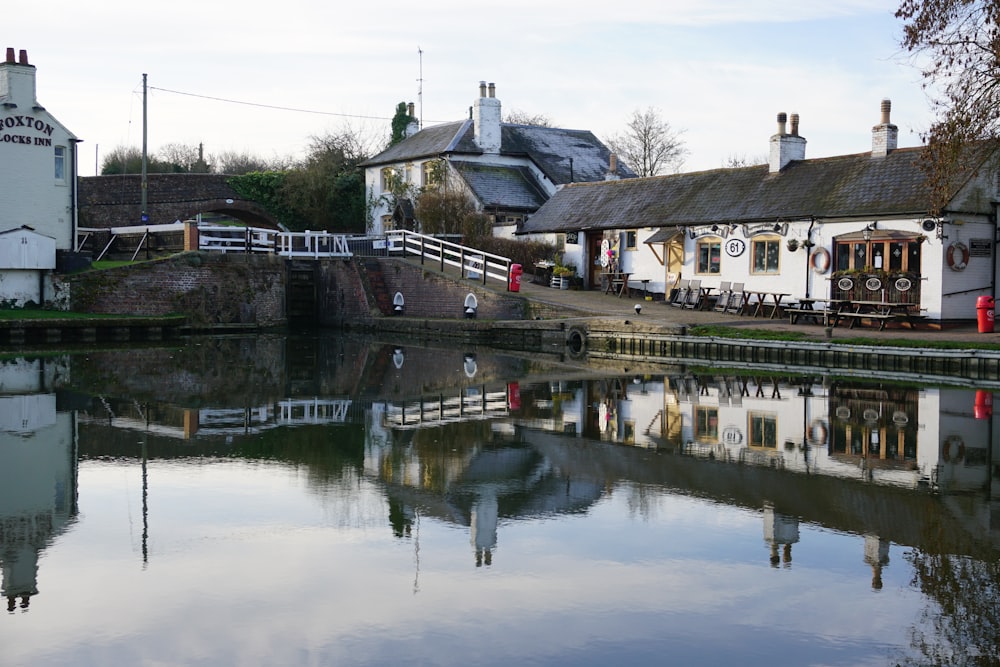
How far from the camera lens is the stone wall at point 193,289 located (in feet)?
96.5

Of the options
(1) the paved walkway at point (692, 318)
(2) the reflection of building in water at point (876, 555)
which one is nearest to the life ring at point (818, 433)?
(2) the reflection of building in water at point (876, 555)

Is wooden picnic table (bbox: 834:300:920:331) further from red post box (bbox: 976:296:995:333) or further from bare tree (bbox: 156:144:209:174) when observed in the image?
bare tree (bbox: 156:144:209:174)

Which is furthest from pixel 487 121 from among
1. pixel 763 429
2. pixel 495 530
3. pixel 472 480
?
pixel 495 530

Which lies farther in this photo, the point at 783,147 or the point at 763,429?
the point at 783,147

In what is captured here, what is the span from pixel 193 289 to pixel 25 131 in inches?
249

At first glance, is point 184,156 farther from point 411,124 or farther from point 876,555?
point 876,555

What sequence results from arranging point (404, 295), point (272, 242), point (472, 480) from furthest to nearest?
point (272, 242)
point (404, 295)
point (472, 480)

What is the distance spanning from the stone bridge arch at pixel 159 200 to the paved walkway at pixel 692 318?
20.4 m

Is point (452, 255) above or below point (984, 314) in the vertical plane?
above

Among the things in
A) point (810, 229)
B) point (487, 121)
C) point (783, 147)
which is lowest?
point (810, 229)

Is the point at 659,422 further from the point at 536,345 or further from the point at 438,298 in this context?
the point at 438,298

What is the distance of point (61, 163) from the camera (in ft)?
99.8

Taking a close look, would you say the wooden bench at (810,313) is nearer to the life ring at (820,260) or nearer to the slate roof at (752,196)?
the life ring at (820,260)

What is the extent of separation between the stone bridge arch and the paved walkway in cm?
2035
